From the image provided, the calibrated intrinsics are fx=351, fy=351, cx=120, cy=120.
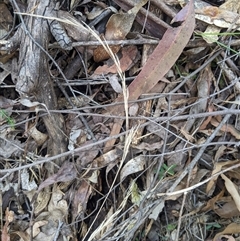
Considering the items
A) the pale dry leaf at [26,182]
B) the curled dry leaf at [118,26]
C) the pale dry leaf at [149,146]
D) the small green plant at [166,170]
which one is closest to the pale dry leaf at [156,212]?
the small green plant at [166,170]

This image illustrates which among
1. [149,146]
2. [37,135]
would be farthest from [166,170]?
[37,135]

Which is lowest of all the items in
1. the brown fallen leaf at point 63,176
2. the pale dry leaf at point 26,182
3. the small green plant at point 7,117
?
the pale dry leaf at point 26,182

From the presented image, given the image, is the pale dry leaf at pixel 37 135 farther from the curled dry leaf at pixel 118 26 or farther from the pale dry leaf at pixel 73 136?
the curled dry leaf at pixel 118 26

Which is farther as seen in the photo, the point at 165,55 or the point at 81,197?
the point at 81,197

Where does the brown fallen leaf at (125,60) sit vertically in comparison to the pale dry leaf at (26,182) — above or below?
above

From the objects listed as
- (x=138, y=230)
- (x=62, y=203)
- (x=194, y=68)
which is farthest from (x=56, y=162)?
(x=194, y=68)

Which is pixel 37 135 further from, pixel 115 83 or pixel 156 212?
pixel 156 212

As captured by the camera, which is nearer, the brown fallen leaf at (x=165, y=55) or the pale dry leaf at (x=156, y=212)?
the brown fallen leaf at (x=165, y=55)
